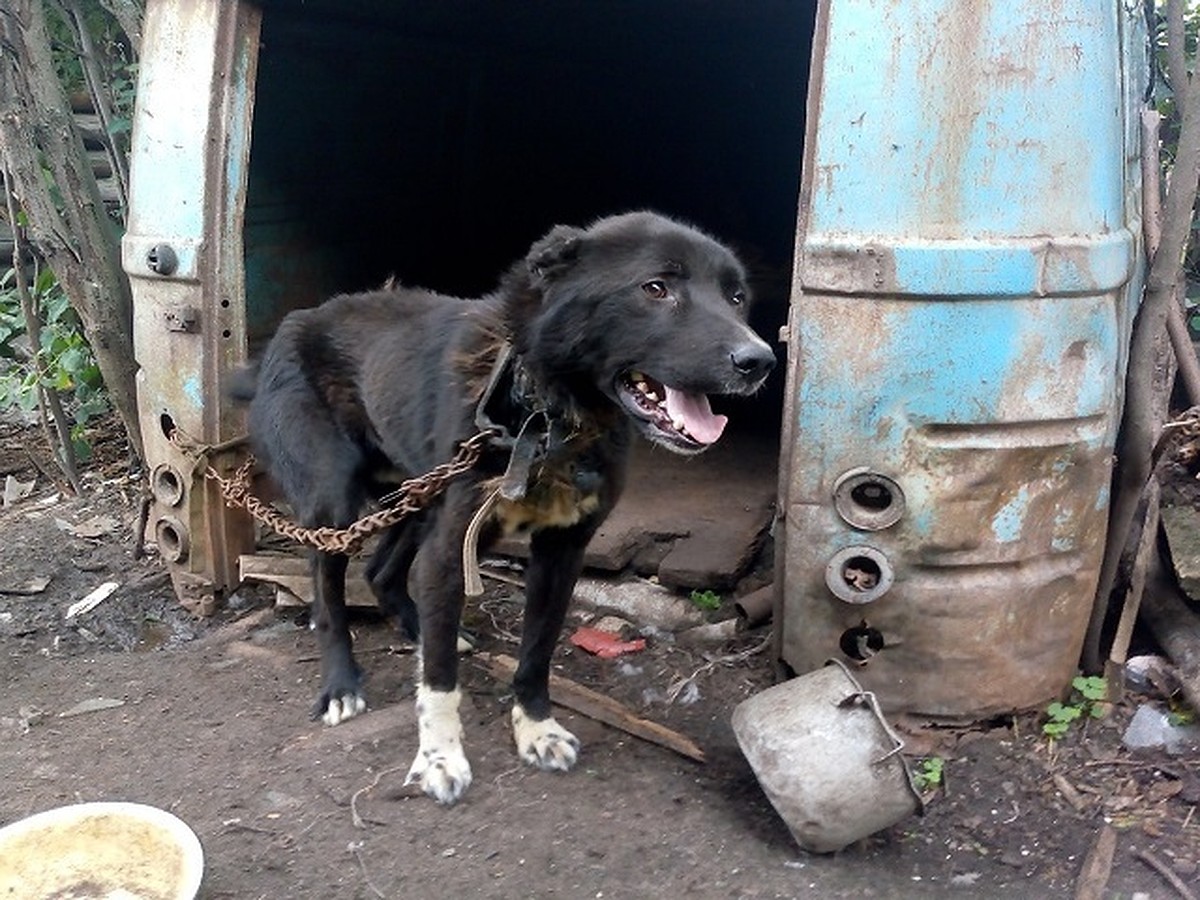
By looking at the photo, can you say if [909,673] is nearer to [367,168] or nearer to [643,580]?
[643,580]

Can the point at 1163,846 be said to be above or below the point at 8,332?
below

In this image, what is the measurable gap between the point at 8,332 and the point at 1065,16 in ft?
17.1

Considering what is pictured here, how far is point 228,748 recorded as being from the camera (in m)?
3.44

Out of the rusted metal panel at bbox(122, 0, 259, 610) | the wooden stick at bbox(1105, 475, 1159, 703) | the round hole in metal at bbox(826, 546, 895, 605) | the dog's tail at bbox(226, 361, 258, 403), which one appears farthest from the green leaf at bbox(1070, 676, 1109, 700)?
the rusted metal panel at bbox(122, 0, 259, 610)

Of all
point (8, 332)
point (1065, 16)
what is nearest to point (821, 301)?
point (1065, 16)

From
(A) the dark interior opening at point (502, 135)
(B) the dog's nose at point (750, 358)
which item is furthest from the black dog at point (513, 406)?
(A) the dark interior opening at point (502, 135)

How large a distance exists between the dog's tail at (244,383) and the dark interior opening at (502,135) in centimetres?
104

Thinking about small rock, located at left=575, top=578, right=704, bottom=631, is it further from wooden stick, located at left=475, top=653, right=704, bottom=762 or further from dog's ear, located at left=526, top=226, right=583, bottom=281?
dog's ear, located at left=526, top=226, right=583, bottom=281

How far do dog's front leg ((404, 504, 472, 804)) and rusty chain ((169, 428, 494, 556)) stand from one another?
0.32ft

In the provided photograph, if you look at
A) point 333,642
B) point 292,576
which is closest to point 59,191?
point 292,576

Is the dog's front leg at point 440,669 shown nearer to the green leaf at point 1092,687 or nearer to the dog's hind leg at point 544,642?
the dog's hind leg at point 544,642

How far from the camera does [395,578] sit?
4.18 meters

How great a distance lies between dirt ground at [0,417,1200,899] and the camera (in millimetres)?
2865

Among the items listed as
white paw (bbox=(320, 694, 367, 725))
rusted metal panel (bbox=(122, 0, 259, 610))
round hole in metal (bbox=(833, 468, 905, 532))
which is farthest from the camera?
rusted metal panel (bbox=(122, 0, 259, 610))
